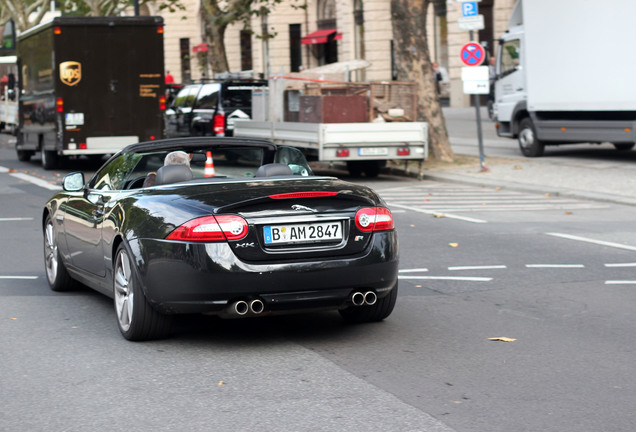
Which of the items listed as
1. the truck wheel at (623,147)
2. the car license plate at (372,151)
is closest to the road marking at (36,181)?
the car license plate at (372,151)

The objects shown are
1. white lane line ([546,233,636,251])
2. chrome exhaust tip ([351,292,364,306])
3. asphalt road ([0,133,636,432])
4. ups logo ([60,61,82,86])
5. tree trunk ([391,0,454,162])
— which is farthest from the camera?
tree trunk ([391,0,454,162])

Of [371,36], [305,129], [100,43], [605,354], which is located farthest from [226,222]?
[371,36]

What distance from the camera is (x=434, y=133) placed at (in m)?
22.8

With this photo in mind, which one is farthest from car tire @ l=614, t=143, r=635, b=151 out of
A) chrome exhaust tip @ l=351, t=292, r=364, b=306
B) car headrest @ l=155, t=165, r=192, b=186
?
chrome exhaust tip @ l=351, t=292, r=364, b=306

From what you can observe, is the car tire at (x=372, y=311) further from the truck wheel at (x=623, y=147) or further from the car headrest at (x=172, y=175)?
the truck wheel at (x=623, y=147)

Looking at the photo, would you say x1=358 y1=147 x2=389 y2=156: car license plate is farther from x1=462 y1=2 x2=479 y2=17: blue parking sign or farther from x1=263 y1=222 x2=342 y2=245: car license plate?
x1=263 y1=222 x2=342 y2=245: car license plate

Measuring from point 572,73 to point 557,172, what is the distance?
3.15 m

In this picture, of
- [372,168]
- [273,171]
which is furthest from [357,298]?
[372,168]

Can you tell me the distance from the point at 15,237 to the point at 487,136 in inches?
790

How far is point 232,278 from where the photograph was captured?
6.30m

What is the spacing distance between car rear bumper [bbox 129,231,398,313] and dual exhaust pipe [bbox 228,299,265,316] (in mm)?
25

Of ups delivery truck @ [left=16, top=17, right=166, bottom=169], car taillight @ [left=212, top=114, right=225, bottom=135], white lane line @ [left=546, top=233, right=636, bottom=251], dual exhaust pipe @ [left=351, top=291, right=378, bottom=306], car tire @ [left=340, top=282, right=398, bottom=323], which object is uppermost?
ups delivery truck @ [left=16, top=17, right=166, bottom=169]

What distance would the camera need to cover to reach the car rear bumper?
630 centimetres

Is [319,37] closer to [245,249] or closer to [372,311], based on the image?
[372,311]
